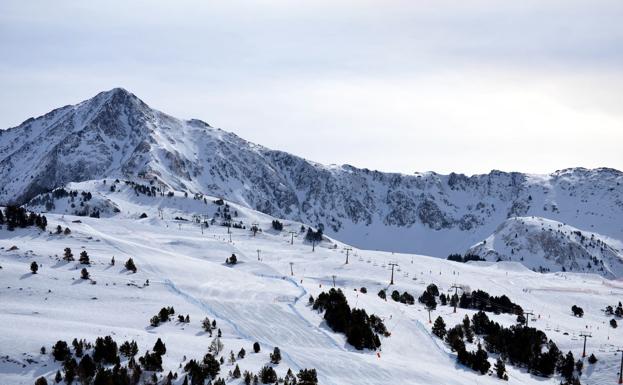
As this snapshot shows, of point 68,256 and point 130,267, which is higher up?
point 68,256

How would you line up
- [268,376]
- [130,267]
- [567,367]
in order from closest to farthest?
[268,376] → [567,367] → [130,267]

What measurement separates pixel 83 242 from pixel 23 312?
4116 cm

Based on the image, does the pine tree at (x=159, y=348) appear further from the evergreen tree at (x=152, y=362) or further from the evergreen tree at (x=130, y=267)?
the evergreen tree at (x=130, y=267)

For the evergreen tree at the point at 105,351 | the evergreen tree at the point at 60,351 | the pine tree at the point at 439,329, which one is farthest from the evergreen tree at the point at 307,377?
the pine tree at the point at 439,329

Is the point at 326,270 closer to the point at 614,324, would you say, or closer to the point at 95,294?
the point at 614,324

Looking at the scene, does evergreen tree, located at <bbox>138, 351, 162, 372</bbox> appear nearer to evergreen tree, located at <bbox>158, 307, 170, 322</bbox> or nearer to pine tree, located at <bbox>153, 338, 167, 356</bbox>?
pine tree, located at <bbox>153, 338, 167, 356</bbox>

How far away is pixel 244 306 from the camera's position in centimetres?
6544

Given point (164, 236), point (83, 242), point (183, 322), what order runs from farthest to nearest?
point (164, 236) < point (83, 242) < point (183, 322)

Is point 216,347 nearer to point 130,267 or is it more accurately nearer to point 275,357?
point 275,357

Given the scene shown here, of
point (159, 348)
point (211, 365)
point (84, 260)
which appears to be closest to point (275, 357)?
point (211, 365)

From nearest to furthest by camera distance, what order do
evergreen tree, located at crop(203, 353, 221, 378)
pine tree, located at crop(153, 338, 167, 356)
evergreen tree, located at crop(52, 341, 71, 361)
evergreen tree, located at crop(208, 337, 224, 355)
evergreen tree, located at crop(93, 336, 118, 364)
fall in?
1. evergreen tree, located at crop(52, 341, 71, 361)
2. evergreen tree, located at crop(203, 353, 221, 378)
3. evergreen tree, located at crop(93, 336, 118, 364)
4. pine tree, located at crop(153, 338, 167, 356)
5. evergreen tree, located at crop(208, 337, 224, 355)

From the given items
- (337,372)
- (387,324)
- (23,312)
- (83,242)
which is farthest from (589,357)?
Result: (83,242)

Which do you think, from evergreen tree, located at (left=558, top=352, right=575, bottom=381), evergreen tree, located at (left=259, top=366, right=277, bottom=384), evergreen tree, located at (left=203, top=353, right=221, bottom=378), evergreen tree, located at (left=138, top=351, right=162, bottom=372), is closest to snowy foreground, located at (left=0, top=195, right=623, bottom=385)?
evergreen tree, located at (left=138, top=351, right=162, bottom=372)

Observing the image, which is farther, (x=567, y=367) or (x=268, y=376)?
(x=567, y=367)
